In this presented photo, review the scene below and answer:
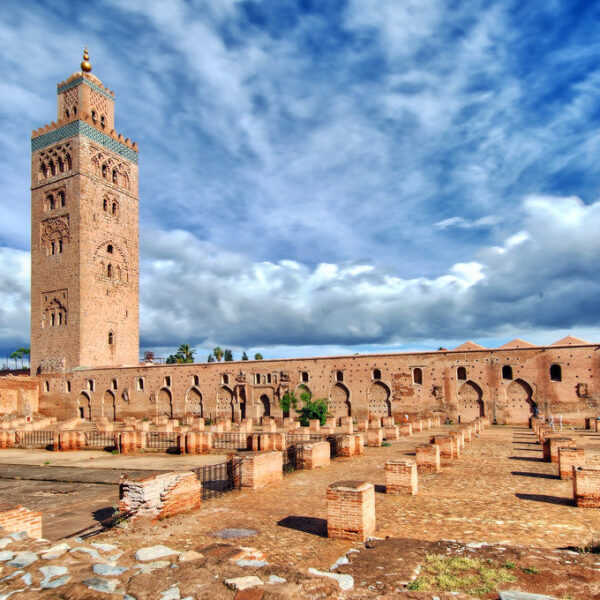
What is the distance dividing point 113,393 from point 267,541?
110 feet

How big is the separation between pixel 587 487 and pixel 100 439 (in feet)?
61.7

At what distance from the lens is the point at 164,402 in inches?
1368

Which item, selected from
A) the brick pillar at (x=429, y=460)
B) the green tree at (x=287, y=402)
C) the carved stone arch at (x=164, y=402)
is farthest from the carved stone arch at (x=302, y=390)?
the brick pillar at (x=429, y=460)

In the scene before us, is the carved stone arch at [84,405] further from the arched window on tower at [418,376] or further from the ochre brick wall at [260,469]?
the ochre brick wall at [260,469]

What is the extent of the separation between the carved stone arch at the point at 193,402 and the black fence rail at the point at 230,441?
1482 centimetres

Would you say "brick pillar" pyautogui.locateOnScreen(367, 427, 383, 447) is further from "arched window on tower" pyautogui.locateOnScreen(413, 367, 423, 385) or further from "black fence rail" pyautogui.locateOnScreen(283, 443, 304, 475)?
"arched window on tower" pyautogui.locateOnScreen(413, 367, 423, 385)

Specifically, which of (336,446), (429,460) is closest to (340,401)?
(336,446)

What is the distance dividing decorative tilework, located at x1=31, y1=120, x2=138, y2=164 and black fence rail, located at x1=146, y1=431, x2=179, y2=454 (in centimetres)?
2886

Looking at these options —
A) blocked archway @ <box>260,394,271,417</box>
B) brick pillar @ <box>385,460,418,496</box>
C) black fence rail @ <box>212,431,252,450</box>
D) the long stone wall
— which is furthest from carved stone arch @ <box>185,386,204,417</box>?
brick pillar @ <box>385,460,418,496</box>

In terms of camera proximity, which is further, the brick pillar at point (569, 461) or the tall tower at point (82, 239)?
the tall tower at point (82, 239)

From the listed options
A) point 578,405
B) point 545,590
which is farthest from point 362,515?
point 578,405

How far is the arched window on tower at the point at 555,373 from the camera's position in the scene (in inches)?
997

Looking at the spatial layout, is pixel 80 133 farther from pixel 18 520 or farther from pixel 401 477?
pixel 18 520

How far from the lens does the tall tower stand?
125 feet
